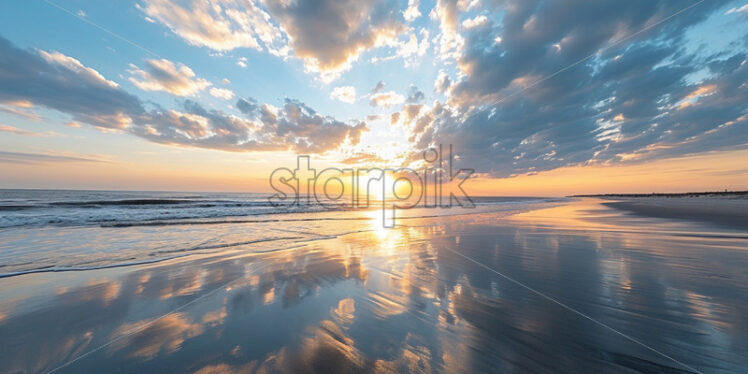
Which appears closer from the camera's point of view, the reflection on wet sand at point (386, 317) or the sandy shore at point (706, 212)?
the reflection on wet sand at point (386, 317)

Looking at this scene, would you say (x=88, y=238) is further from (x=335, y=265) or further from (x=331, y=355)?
(x=331, y=355)

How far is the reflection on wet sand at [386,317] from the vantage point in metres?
2.43

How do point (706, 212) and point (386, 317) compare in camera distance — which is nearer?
point (386, 317)

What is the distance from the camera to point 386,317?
3332mm

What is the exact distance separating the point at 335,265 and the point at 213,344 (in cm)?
333

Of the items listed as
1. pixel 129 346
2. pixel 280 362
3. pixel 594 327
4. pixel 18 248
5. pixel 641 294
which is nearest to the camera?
pixel 280 362

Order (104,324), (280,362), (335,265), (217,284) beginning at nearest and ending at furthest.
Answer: (280,362) → (104,324) → (217,284) → (335,265)

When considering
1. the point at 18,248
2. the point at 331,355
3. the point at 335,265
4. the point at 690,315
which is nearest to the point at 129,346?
the point at 331,355

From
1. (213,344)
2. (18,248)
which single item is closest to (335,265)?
(213,344)

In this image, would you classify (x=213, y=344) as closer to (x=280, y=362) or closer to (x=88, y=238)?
(x=280, y=362)

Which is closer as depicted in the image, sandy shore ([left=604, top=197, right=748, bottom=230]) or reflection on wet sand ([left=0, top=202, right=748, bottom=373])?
reflection on wet sand ([left=0, top=202, right=748, bottom=373])

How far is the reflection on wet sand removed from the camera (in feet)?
7.96

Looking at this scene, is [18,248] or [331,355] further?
[18,248]

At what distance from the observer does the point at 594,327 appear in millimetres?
2959
